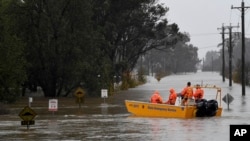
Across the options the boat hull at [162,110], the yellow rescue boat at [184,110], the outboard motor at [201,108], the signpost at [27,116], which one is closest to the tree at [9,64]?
the boat hull at [162,110]

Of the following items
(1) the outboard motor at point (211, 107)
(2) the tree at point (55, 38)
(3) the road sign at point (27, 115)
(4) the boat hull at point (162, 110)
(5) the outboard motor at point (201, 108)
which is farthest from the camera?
(2) the tree at point (55, 38)

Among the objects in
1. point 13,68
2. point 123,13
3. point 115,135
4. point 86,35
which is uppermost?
point 123,13

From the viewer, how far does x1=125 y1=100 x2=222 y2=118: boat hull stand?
2731 centimetres

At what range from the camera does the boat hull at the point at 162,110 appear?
1075 inches

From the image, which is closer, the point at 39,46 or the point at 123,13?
the point at 39,46

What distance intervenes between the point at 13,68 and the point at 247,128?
99.2 feet

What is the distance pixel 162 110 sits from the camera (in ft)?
91.6

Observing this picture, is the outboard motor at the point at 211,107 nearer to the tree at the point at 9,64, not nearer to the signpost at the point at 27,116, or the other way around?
the signpost at the point at 27,116

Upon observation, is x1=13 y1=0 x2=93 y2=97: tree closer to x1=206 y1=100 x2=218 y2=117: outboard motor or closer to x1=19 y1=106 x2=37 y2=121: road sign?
x1=206 y1=100 x2=218 y2=117: outboard motor

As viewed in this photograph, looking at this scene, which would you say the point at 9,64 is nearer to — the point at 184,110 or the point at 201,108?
the point at 184,110

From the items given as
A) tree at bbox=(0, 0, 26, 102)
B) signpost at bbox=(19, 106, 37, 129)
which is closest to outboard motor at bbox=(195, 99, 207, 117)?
signpost at bbox=(19, 106, 37, 129)

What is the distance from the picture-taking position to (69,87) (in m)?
50.2

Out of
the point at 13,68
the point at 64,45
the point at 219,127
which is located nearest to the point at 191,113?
the point at 219,127

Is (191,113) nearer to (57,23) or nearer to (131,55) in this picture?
(57,23)
